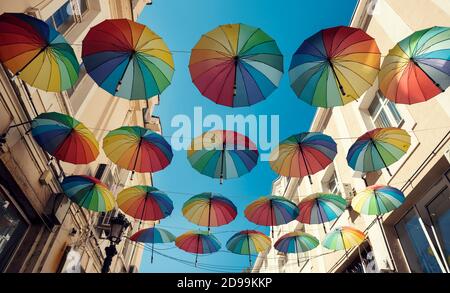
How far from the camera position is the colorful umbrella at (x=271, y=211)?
25.2 ft

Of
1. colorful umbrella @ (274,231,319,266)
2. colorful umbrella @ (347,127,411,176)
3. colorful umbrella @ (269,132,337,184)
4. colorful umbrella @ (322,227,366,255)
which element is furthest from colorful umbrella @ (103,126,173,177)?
colorful umbrella @ (322,227,366,255)

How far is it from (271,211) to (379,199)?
2851mm

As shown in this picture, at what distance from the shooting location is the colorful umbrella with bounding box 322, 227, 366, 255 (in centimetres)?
848

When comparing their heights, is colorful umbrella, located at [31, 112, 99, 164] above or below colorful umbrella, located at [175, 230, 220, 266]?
above

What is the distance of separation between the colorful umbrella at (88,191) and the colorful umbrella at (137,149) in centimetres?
128

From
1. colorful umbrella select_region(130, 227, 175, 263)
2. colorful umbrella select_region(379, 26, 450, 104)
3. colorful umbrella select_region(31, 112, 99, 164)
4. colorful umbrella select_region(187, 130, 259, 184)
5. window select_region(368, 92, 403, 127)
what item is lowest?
colorful umbrella select_region(130, 227, 175, 263)

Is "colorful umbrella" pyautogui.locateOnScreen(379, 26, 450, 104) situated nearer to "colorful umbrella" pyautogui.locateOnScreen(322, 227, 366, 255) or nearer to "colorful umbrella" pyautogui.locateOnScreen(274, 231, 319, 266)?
"colorful umbrella" pyautogui.locateOnScreen(322, 227, 366, 255)

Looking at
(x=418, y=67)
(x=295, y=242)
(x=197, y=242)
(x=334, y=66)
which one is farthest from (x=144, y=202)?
(x=418, y=67)

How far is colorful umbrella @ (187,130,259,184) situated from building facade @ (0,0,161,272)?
11.2 feet

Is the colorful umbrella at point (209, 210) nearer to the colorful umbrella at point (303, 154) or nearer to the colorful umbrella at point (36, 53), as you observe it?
the colorful umbrella at point (303, 154)

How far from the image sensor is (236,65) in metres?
4.90

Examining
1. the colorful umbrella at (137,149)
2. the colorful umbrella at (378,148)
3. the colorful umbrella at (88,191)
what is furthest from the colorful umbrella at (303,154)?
the colorful umbrella at (88,191)
